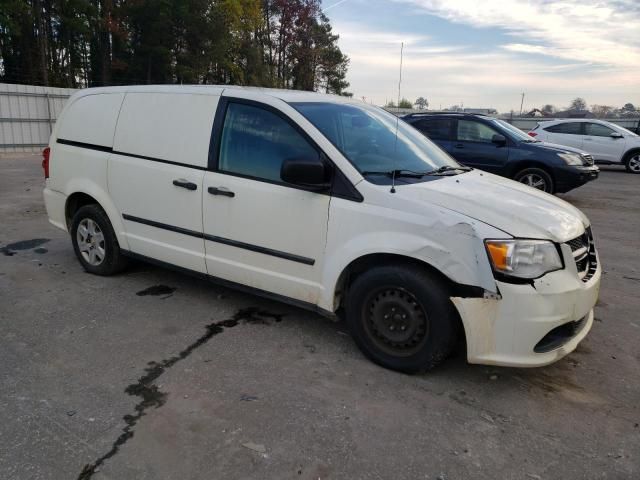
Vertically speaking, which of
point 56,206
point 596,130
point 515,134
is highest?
point 596,130

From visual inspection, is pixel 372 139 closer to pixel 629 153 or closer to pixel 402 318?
pixel 402 318

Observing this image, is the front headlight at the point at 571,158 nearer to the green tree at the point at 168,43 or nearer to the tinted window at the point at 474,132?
the tinted window at the point at 474,132

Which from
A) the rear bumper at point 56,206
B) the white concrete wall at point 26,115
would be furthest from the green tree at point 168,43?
the rear bumper at point 56,206

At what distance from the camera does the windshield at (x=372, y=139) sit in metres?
3.56

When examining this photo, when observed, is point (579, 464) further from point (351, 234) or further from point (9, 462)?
point (9, 462)

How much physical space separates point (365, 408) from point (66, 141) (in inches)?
154

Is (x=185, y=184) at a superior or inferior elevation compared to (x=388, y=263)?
superior

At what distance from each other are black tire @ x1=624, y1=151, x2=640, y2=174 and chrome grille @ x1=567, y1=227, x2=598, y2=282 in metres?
14.5

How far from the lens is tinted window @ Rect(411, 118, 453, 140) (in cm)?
1014

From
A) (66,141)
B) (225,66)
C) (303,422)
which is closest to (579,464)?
(303,422)

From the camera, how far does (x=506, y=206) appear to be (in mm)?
3227

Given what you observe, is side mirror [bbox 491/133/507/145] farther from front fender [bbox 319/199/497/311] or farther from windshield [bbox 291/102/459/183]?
front fender [bbox 319/199/497/311]

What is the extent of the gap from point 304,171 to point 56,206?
3.16 metres

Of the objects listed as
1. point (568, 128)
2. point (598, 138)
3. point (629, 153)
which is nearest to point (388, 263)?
point (568, 128)
